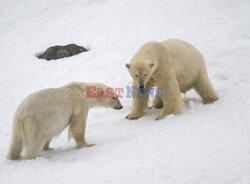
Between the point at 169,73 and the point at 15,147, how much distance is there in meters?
3.52

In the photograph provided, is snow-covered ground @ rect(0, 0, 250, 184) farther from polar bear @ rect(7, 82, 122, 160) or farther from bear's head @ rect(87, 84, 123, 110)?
bear's head @ rect(87, 84, 123, 110)

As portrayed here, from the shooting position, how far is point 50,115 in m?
4.60

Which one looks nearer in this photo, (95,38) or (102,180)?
(102,180)

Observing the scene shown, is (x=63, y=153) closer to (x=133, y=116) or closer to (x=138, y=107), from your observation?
(x=133, y=116)

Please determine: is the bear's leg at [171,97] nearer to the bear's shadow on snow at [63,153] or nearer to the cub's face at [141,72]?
the cub's face at [141,72]

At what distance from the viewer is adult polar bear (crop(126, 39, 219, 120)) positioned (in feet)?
18.9

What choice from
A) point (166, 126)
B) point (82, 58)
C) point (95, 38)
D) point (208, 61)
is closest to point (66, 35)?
point (95, 38)

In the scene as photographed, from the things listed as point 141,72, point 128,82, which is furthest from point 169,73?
point 128,82

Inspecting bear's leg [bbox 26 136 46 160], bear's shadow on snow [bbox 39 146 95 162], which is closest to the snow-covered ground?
bear's shadow on snow [bbox 39 146 95 162]

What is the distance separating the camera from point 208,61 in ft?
31.4

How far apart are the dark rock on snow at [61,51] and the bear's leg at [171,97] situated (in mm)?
7295

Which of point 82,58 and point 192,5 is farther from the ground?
point 192,5

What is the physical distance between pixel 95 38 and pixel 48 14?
6023 mm

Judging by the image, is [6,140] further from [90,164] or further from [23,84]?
[23,84]
